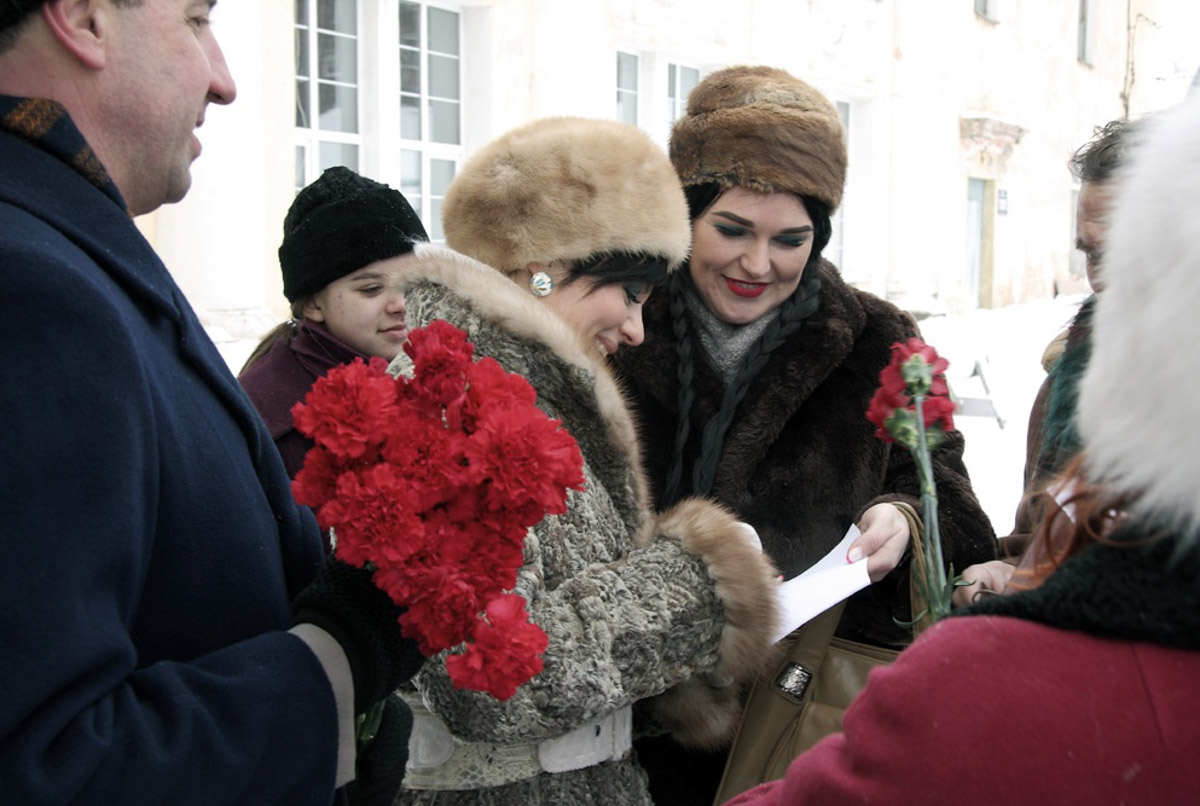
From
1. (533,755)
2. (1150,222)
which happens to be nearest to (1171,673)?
(1150,222)

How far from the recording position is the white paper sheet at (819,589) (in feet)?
5.88

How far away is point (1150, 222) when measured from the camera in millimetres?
794

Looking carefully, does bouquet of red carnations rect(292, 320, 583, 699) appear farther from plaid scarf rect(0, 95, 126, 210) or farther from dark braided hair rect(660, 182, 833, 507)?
dark braided hair rect(660, 182, 833, 507)

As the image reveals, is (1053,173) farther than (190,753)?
Yes

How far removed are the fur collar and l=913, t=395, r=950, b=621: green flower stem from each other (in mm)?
487

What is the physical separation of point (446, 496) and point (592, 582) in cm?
46

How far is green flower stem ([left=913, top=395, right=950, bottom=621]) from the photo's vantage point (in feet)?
4.72

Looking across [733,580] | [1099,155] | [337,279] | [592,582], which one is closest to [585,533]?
[592,582]

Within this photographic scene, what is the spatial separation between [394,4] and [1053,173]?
15475 mm

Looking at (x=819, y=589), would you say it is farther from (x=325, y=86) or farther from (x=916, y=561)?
(x=325, y=86)

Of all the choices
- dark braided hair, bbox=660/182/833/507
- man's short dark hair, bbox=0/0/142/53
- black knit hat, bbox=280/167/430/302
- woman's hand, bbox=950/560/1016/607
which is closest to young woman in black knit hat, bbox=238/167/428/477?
black knit hat, bbox=280/167/430/302

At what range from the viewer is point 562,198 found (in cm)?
179

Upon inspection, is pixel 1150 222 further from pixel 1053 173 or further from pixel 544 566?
pixel 1053 173

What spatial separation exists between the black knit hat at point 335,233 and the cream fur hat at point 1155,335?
7.51 ft
